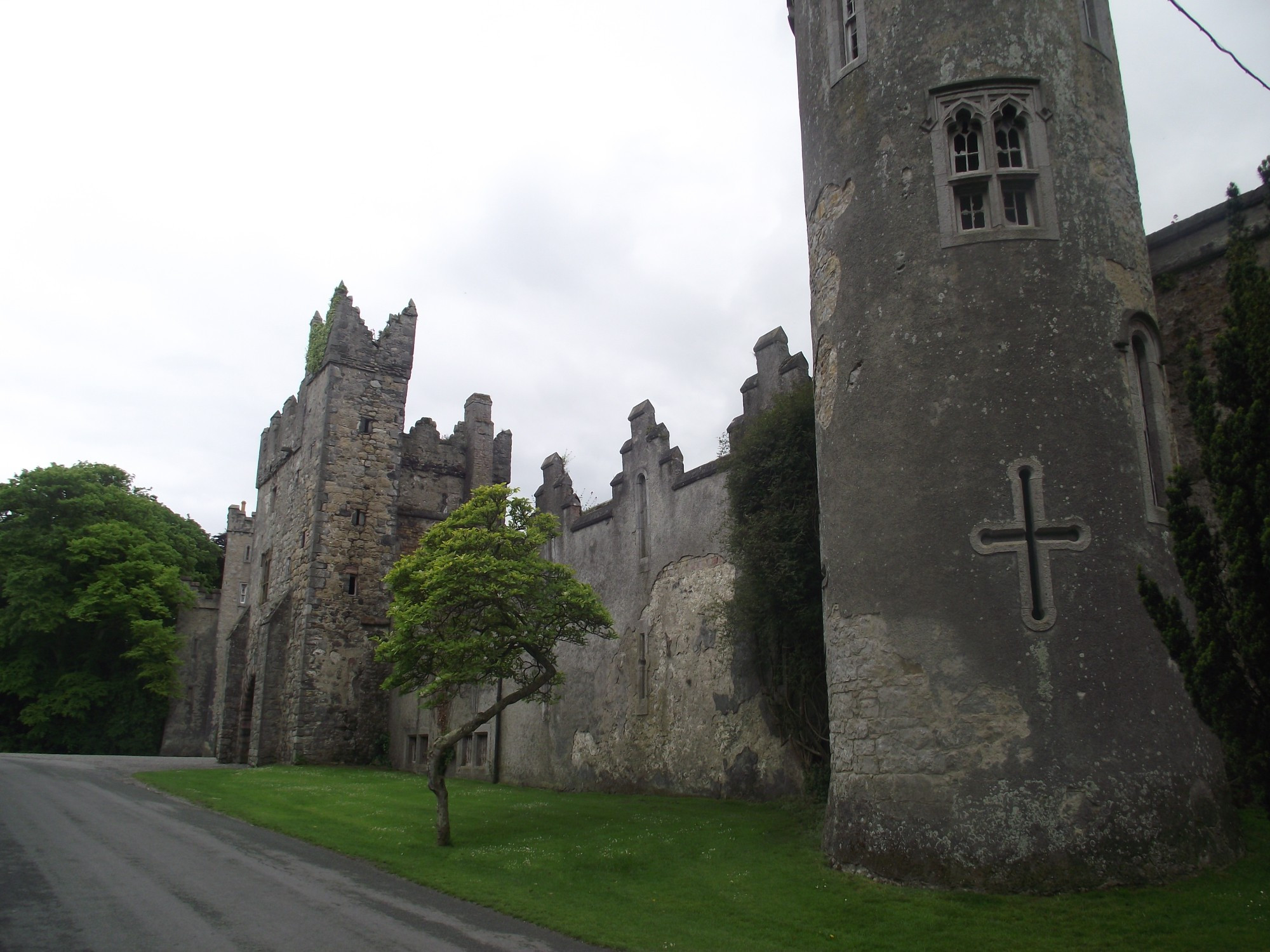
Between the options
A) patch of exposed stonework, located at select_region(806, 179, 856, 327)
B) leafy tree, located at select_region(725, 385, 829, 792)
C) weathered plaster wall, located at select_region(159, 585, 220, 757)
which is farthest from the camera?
weathered plaster wall, located at select_region(159, 585, 220, 757)

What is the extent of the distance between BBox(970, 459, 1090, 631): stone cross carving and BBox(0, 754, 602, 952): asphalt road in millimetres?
5183

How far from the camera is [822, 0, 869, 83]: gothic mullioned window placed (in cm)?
1146

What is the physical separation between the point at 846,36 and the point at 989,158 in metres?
2.80

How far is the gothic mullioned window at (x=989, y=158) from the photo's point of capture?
33.5ft

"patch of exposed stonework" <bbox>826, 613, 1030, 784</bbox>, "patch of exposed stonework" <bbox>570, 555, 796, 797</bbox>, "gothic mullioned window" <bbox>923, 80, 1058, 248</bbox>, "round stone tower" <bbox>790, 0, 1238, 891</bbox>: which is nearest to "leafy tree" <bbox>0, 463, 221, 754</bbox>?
"patch of exposed stonework" <bbox>570, 555, 796, 797</bbox>

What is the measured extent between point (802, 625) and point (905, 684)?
4.68 metres

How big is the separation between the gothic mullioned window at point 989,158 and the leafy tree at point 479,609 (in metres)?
7.50

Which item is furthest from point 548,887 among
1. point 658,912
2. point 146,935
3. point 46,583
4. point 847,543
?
point 46,583

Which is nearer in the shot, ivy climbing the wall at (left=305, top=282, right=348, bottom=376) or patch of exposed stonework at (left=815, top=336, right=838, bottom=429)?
patch of exposed stonework at (left=815, top=336, right=838, bottom=429)

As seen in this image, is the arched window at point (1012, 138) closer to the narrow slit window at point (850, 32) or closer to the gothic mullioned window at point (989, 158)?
the gothic mullioned window at point (989, 158)

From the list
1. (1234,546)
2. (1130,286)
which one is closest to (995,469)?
(1130,286)

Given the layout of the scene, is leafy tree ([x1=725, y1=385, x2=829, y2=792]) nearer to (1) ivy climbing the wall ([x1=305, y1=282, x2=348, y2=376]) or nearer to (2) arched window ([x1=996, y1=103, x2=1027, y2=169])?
(2) arched window ([x1=996, y1=103, x2=1027, y2=169])

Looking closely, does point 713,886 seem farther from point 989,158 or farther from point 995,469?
point 989,158

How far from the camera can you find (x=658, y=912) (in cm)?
914
